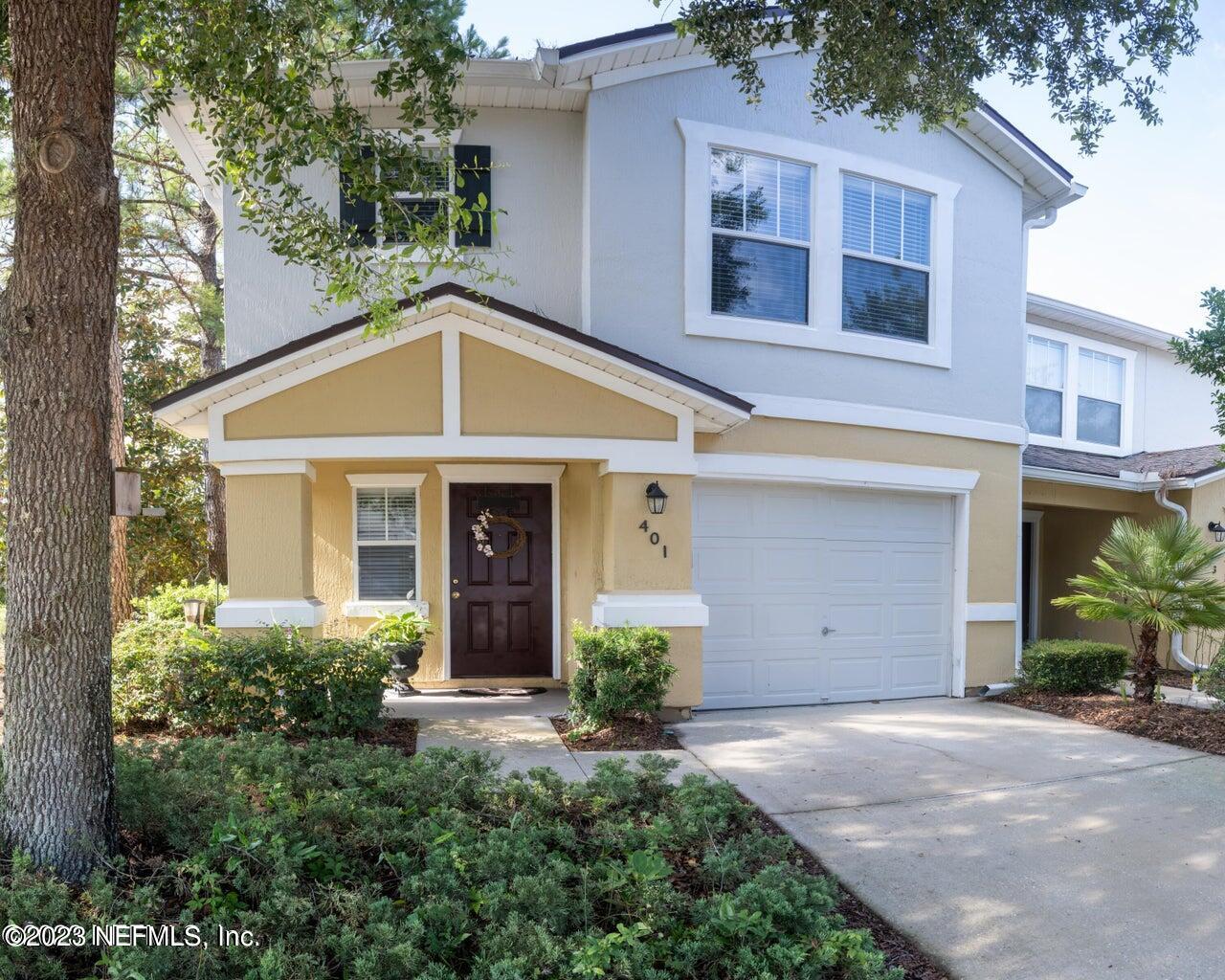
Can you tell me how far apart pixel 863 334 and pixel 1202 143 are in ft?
13.0

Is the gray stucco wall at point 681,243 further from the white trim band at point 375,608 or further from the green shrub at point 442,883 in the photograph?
the green shrub at point 442,883

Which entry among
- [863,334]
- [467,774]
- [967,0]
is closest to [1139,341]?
[863,334]

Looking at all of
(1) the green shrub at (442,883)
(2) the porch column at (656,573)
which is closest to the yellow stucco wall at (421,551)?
(2) the porch column at (656,573)

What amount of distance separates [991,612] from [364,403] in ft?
24.5

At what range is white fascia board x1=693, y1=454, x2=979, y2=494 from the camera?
9172mm

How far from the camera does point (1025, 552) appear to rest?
1484 cm

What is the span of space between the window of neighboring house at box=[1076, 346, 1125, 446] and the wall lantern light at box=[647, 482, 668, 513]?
29.1ft

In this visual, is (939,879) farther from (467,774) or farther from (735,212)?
(735,212)

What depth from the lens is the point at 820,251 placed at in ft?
31.7

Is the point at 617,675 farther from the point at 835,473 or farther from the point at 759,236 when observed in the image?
the point at 759,236

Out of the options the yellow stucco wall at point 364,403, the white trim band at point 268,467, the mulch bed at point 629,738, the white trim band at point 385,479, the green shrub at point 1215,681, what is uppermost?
the yellow stucco wall at point 364,403

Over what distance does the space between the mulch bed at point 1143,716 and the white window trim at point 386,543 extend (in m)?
6.69

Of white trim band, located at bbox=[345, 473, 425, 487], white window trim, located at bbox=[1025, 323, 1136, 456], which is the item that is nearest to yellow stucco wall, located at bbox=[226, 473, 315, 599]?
white trim band, located at bbox=[345, 473, 425, 487]

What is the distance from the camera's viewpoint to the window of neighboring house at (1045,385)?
13.5m
